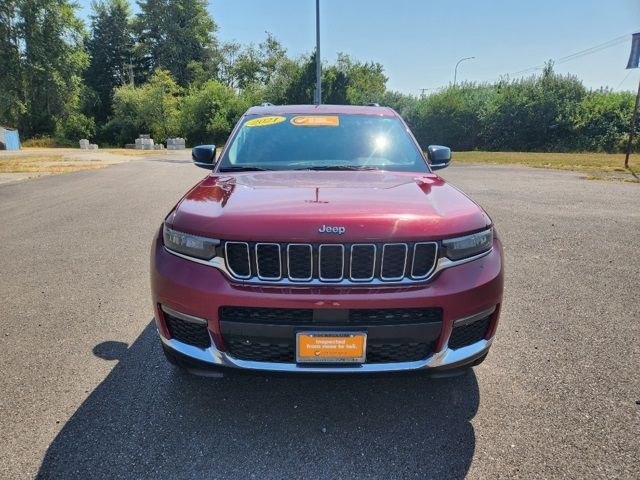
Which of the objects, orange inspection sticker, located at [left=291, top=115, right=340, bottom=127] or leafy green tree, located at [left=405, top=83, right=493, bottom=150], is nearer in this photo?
orange inspection sticker, located at [left=291, top=115, right=340, bottom=127]

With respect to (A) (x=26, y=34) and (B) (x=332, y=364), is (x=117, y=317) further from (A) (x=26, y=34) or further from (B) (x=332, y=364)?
(A) (x=26, y=34)

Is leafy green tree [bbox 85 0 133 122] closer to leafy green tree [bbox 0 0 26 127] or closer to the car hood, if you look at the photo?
leafy green tree [bbox 0 0 26 127]

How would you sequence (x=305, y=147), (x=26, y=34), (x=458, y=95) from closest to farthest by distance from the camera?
(x=305, y=147)
(x=458, y=95)
(x=26, y=34)

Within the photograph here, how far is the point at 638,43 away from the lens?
571 inches

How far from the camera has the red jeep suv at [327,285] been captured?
6.73 feet

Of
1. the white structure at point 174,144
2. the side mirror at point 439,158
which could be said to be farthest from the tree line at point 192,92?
the side mirror at point 439,158

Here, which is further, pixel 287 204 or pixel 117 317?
pixel 117 317

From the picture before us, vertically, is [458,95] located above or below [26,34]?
below

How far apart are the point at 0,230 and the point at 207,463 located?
654cm

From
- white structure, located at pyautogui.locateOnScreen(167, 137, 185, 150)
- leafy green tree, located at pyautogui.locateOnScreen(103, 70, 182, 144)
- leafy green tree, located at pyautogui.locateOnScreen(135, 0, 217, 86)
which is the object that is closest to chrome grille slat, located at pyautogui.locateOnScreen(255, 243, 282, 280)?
white structure, located at pyautogui.locateOnScreen(167, 137, 185, 150)

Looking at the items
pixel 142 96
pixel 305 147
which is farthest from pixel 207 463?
pixel 142 96

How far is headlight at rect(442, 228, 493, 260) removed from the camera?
85.1 inches

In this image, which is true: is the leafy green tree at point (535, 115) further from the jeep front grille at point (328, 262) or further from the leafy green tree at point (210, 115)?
the jeep front grille at point (328, 262)

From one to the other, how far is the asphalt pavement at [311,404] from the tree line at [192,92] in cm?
3134
